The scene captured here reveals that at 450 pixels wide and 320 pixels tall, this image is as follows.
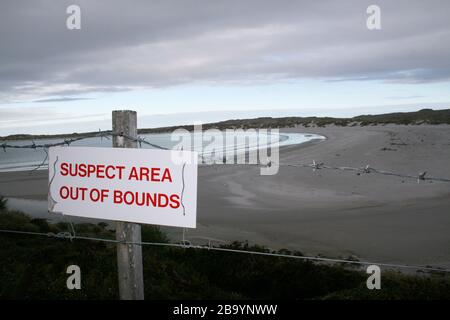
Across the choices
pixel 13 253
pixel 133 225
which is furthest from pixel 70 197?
pixel 13 253

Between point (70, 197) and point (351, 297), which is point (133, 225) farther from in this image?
point (351, 297)

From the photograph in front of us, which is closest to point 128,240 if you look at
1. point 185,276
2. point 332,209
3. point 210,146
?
point 185,276

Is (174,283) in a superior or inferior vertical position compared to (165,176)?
inferior

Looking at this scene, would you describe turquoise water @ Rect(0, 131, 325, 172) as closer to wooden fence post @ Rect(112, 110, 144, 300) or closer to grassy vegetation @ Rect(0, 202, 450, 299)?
grassy vegetation @ Rect(0, 202, 450, 299)

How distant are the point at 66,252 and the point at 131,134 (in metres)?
3.27

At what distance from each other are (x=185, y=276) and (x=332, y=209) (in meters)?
6.82

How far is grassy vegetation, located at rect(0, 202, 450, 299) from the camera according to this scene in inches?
202

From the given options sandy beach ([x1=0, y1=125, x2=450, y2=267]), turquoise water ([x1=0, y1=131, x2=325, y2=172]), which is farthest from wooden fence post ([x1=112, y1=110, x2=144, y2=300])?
turquoise water ([x1=0, y1=131, x2=325, y2=172])

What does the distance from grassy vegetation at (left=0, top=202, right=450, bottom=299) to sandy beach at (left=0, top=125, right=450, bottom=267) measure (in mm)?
1929

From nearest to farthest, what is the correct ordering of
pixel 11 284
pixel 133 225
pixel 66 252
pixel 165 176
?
pixel 165 176, pixel 133 225, pixel 11 284, pixel 66 252

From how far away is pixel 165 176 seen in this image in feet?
12.3

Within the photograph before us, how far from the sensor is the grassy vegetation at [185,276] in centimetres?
512

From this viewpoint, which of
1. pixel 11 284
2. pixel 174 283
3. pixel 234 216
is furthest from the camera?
pixel 234 216

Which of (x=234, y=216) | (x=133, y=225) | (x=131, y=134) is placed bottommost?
(x=234, y=216)
